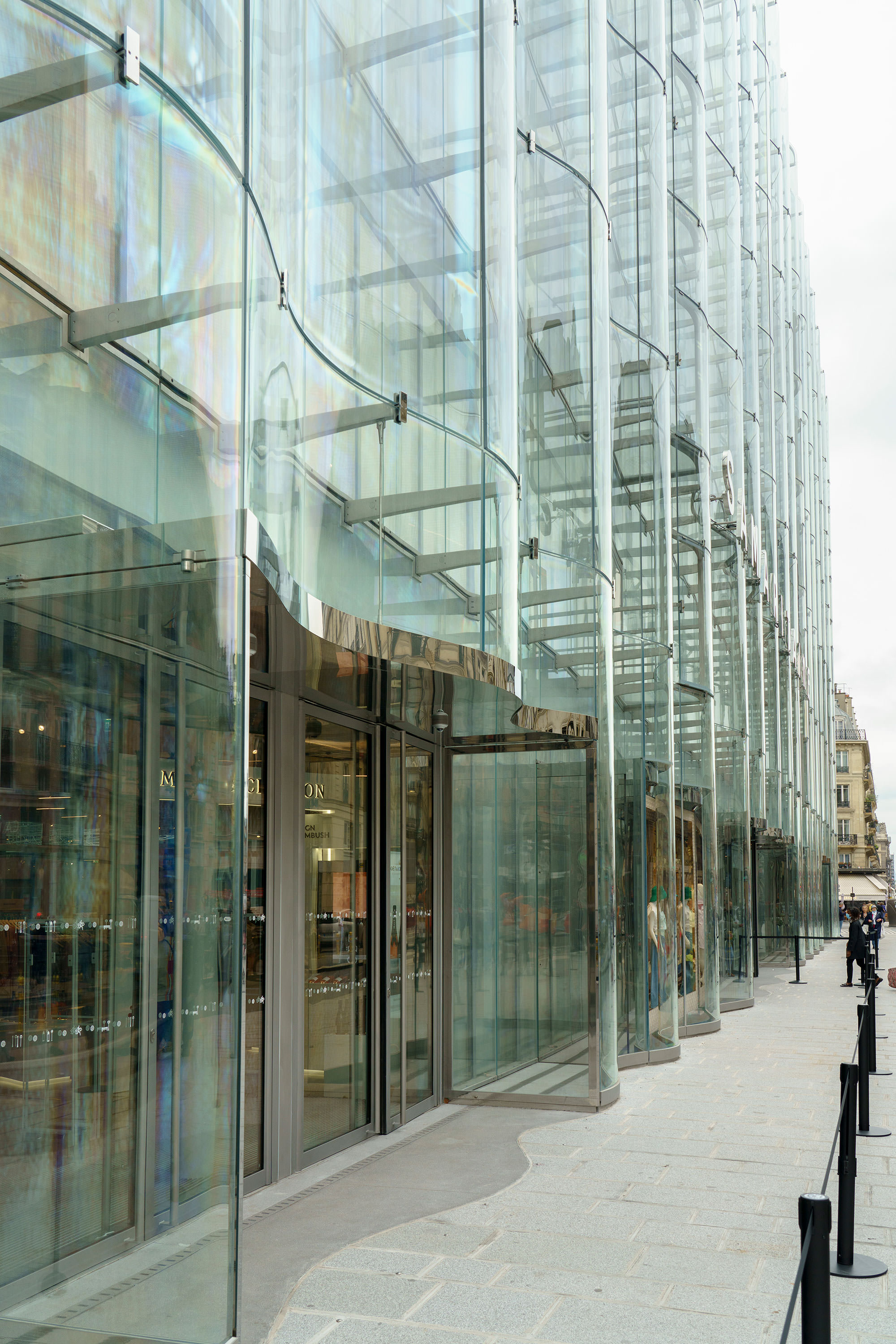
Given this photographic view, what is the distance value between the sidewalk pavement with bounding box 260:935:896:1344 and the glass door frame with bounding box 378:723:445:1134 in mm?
1130

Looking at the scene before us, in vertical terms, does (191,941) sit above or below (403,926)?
above

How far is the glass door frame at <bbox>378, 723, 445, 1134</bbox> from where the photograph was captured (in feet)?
33.0

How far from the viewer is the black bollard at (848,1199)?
654 centimetres

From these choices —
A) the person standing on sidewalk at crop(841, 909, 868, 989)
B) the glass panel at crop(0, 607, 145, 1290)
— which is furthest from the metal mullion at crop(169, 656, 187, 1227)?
the person standing on sidewalk at crop(841, 909, 868, 989)

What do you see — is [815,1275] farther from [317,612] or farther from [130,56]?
[130,56]

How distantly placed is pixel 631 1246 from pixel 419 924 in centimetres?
425

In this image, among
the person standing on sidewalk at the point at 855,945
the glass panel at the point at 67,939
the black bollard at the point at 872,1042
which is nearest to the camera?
the glass panel at the point at 67,939

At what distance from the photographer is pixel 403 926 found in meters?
10.5

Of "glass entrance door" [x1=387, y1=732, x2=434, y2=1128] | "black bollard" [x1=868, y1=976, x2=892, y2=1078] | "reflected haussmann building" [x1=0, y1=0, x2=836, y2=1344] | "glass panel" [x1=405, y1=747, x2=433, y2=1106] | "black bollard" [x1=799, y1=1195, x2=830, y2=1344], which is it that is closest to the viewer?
"black bollard" [x1=799, y1=1195, x2=830, y2=1344]

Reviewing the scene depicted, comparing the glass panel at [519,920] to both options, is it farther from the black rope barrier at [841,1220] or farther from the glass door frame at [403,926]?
the black rope barrier at [841,1220]

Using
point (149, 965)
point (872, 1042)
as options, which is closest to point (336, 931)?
point (149, 965)

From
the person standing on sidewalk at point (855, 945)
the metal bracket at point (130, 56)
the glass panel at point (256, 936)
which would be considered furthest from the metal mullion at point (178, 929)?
the person standing on sidewalk at point (855, 945)

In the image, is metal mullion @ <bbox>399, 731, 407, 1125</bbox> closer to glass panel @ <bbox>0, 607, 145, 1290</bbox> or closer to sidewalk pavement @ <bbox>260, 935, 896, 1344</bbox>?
sidewalk pavement @ <bbox>260, 935, 896, 1344</bbox>

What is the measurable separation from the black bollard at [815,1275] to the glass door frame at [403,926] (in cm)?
640
